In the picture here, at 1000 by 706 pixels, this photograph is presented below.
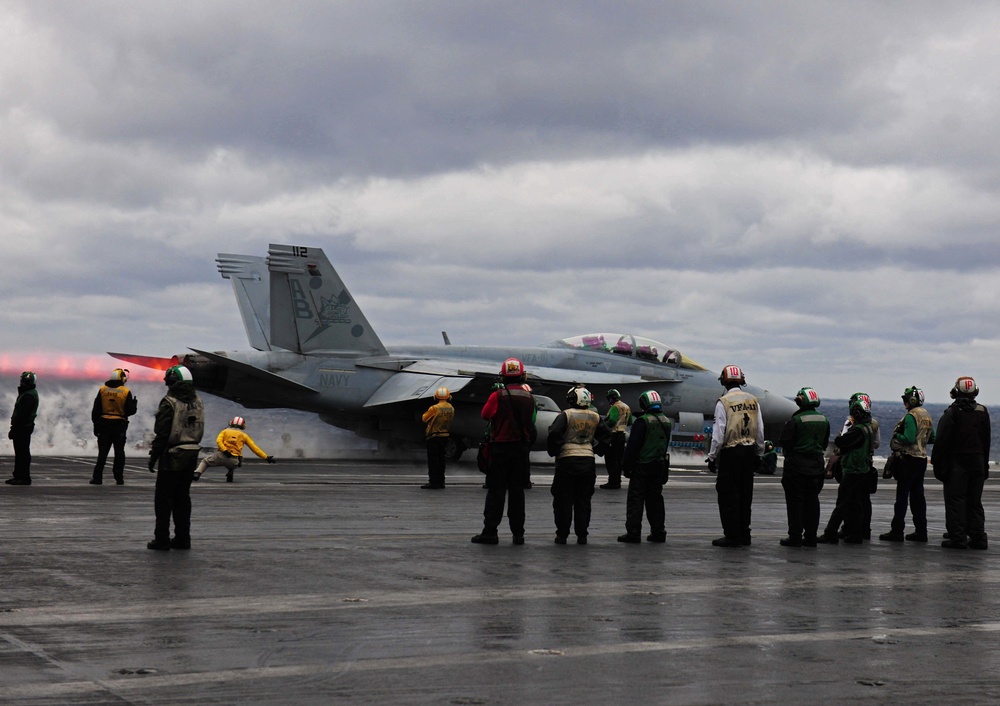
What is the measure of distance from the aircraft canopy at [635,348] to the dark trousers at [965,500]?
59.2 feet

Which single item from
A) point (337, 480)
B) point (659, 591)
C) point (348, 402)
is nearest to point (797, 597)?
point (659, 591)

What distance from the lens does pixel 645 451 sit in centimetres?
1365

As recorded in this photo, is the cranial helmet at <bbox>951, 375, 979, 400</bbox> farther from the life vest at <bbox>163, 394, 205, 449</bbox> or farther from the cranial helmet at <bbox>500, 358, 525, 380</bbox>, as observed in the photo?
the life vest at <bbox>163, 394, 205, 449</bbox>

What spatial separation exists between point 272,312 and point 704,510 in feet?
52.7

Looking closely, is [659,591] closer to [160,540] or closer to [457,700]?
[457,700]

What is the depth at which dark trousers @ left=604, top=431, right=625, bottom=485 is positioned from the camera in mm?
21609

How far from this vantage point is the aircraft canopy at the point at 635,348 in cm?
3195

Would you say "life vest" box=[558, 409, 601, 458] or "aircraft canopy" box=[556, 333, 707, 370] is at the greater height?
"aircraft canopy" box=[556, 333, 707, 370]

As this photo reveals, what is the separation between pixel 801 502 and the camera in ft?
44.5

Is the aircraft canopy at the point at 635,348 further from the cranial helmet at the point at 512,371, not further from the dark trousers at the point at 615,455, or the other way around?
the cranial helmet at the point at 512,371

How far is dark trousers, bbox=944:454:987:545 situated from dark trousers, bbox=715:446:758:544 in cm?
266

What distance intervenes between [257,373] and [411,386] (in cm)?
406

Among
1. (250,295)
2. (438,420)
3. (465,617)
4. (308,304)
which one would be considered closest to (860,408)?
(465,617)

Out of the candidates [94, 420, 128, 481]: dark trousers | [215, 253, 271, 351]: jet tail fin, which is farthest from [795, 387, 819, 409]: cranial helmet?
[215, 253, 271, 351]: jet tail fin
